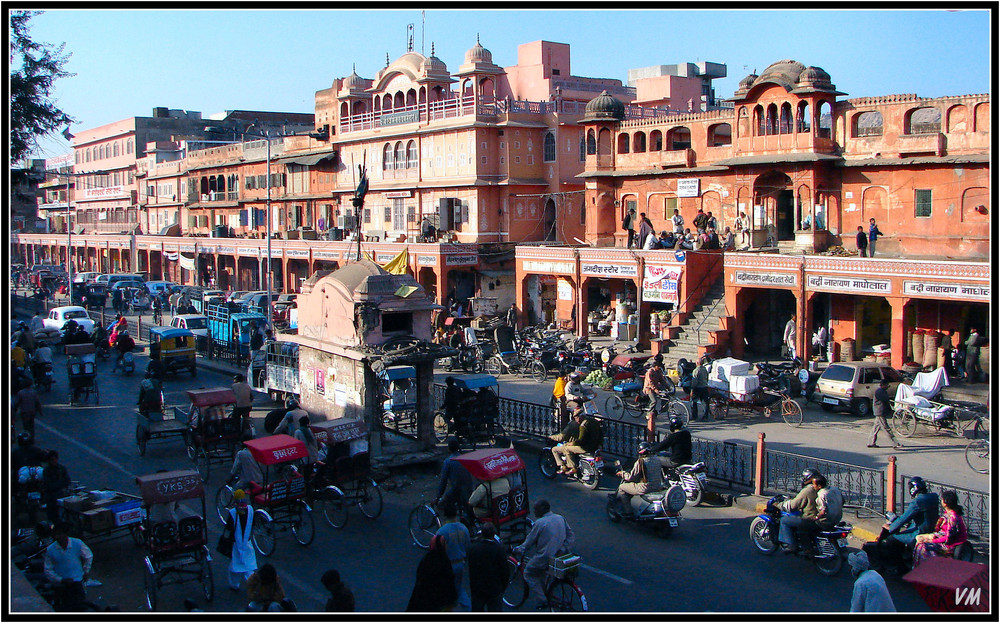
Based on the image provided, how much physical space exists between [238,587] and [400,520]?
337 centimetres

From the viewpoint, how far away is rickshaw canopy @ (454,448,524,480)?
11.7 meters

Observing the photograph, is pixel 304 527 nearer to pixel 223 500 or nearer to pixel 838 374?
pixel 223 500

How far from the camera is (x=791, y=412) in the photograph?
20.8 meters

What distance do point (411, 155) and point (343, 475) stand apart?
33.1 metres

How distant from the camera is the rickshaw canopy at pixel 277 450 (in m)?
12.9

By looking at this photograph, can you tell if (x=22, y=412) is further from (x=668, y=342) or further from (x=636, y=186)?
(x=636, y=186)

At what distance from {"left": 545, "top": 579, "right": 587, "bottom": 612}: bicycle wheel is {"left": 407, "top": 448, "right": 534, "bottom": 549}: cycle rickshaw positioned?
1855 mm

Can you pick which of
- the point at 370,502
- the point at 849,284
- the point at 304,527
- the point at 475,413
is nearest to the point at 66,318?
the point at 475,413

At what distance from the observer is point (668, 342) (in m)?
28.1

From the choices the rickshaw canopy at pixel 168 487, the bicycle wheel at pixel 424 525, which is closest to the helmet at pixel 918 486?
the bicycle wheel at pixel 424 525

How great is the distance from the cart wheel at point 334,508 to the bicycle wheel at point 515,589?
3.36 meters

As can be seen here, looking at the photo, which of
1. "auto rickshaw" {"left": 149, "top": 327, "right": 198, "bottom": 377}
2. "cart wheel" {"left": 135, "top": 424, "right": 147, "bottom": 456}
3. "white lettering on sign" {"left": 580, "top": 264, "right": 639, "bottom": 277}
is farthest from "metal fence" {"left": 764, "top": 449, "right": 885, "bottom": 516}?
"auto rickshaw" {"left": 149, "top": 327, "right": 198, "bottom": 377}

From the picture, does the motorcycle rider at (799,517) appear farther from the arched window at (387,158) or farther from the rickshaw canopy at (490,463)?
the arched window at (387,158)

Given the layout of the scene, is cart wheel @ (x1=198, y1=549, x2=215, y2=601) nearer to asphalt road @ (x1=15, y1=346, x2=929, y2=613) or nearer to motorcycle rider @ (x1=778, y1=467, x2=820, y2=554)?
asphalt road @ (x1=15, y1=346, x2=929, y2=613)
